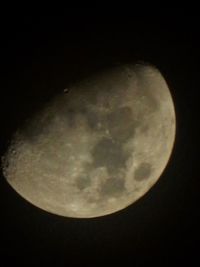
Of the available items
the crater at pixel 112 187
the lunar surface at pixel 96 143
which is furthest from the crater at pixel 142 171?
the crater at pixel 112 187

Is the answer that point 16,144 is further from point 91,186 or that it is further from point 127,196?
point 127,196

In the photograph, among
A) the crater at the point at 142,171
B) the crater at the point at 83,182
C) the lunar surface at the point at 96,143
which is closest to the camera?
the lunar surface at the point at 96,143

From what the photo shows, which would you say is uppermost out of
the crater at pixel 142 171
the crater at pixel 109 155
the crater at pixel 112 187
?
the crater at pixel 109 155

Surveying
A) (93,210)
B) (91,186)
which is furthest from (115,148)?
(93,210)

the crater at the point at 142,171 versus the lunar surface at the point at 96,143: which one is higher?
the lunar surface at the point at 96,143

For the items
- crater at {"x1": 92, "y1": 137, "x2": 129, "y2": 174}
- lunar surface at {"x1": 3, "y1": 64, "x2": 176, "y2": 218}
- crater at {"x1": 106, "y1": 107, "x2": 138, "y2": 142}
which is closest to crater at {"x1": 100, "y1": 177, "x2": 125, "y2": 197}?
lunar surface at {"x1": 3, "y1": 64, "x2": 176, "y2": 218}

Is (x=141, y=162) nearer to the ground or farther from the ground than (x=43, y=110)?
nearer to the ground

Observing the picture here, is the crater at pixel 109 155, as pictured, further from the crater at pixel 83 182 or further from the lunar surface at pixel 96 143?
the crater at pixel 83 182

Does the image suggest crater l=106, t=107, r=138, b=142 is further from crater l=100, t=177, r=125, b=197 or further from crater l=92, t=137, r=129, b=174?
crater l=100, t=177, r=125, b=197

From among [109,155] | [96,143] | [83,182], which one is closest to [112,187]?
[83,182]
